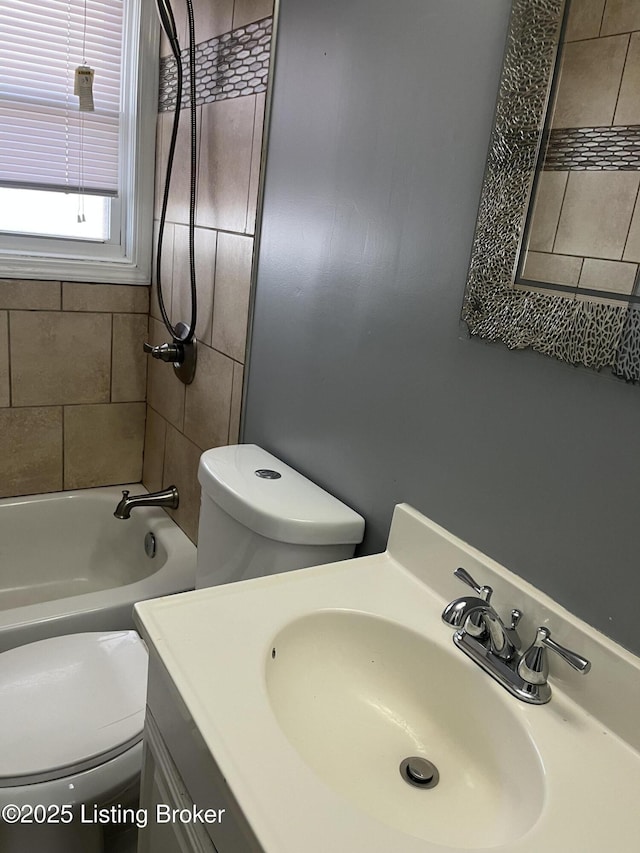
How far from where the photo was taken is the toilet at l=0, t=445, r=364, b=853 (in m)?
1.18

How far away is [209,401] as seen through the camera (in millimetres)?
1839

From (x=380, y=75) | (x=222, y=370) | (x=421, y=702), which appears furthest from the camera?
(x=222, y=370)

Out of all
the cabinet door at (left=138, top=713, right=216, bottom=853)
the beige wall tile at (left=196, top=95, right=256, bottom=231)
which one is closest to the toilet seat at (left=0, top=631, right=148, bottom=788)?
the cabinet door at (left=138, top=713, right=216, bottom=853)

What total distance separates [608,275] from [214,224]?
3.89ft

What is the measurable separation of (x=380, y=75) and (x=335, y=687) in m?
1.03

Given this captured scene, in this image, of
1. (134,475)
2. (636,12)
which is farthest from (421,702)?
(134,475)

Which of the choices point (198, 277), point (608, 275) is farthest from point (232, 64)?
point (608, 275)

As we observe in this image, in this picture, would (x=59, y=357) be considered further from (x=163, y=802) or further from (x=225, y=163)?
(x=163, y=802)

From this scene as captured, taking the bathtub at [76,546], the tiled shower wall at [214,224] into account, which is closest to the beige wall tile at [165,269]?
the tiled shower wall at [214,224]

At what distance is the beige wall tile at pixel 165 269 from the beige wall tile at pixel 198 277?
36 millimetres

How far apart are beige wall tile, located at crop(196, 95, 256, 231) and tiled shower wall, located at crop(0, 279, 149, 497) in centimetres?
56

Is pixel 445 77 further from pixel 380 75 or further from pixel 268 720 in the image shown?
pixel 268 720

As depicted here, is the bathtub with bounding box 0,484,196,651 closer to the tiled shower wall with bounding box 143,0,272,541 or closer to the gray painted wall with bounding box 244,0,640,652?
the tiled shower wall with bounding box 143,0,272,541

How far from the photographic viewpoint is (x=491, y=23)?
3.13 ft
